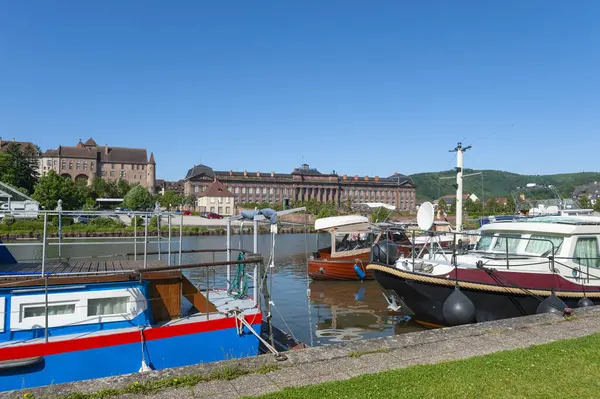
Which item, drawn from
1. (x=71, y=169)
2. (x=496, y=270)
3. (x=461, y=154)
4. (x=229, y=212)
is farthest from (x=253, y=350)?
(x=71, y=169)

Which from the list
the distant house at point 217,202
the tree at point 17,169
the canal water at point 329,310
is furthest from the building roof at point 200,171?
the canal water at point 329,310

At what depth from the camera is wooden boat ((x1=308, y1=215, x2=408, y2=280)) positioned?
26234 millimetres

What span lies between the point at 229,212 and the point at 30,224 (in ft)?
279

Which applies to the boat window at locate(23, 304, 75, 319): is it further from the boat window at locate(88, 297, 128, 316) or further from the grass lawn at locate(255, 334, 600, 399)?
the grass lawn at locate(255, 334, 600, 399)

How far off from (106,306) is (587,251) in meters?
14.5

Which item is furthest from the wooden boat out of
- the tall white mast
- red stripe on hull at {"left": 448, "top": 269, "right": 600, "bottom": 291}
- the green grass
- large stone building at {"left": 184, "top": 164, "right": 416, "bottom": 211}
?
large stone building at {"left": 184, "top": 164, "right": 416, "bottom": 211}

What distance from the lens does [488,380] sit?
6.47m

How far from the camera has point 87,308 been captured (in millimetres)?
9531

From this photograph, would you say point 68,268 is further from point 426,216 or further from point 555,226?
point 555,226

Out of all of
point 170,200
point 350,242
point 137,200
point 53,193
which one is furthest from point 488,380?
point 170,200

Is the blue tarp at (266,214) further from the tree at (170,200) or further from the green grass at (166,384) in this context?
the tree at (170,200)

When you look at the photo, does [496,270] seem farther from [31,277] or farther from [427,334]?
[31,277]

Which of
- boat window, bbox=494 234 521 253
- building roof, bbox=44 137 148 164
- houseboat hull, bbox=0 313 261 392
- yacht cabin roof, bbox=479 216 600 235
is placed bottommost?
houseboat hull, bbox=0 313 261 392

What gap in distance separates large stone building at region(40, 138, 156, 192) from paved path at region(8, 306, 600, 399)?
515 ft
